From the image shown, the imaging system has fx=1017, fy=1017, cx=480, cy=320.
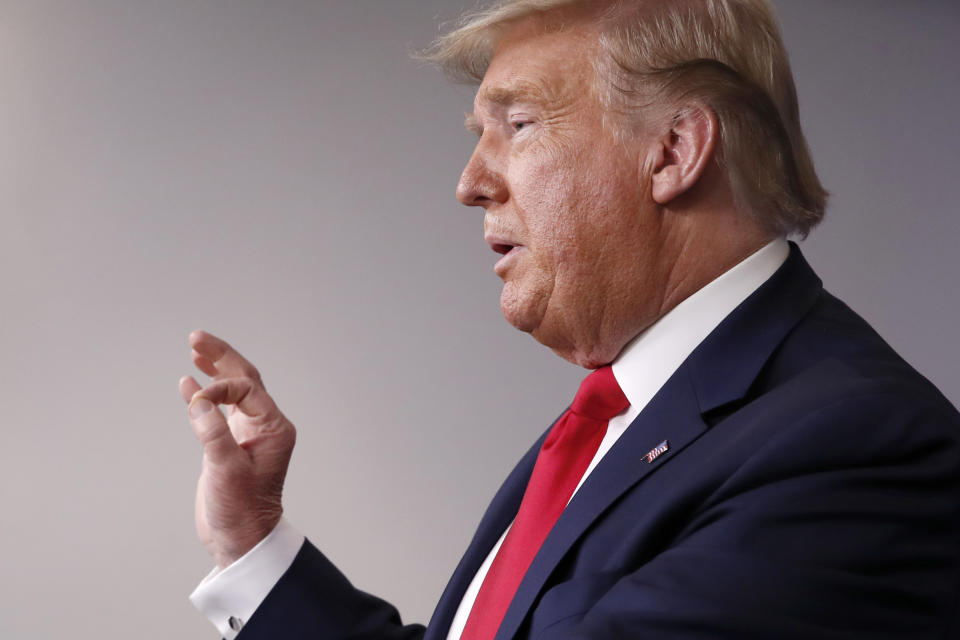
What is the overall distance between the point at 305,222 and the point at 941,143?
2.09 m

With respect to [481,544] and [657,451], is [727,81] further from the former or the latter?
[481,544]

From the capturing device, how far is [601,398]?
1.16 metres

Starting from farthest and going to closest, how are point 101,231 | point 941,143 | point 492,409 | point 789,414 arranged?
point 941,143
point 492,409
point 101,231
point 789,414

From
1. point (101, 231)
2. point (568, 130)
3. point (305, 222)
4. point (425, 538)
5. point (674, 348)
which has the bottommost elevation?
point (425, 538)

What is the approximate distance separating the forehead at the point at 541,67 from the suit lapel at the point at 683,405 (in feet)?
1.08

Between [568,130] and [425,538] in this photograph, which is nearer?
[568,130]

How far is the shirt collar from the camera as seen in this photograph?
3.66 ft

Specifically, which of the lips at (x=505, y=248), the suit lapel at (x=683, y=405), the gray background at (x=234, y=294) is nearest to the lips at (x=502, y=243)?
the lips at (x=505, y=248)

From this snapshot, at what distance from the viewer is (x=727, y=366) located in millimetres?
1036

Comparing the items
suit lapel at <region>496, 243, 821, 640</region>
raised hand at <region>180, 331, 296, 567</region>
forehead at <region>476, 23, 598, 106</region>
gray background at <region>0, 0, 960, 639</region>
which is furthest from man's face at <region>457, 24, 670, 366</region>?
gray background at <region>0, 0, 960, 639</region>

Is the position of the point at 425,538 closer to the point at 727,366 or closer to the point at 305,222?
the point at 305,222

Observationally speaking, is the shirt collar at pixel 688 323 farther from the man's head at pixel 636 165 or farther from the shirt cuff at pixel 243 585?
the shirt cuff at pixel 243 585

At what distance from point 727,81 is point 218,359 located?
2.41ft

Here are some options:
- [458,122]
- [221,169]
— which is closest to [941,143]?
[458,122]
